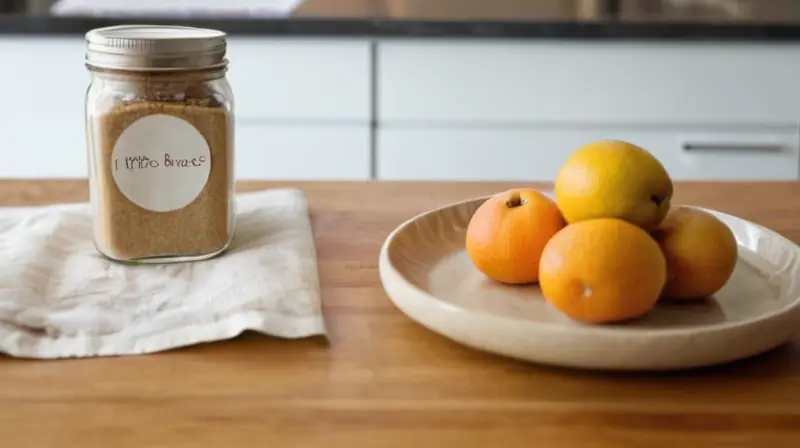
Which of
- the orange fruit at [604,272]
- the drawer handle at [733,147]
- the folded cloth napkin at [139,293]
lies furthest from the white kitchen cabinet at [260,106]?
the orange fruit at [604,272]

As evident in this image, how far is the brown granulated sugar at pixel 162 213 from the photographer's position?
31.8 inches

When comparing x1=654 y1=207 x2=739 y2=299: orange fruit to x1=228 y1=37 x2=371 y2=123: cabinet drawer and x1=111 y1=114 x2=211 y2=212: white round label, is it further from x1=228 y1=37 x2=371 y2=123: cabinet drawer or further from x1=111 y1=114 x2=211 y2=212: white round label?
x1=228 y1=37 x2=371 y2=123: cabinet drawer

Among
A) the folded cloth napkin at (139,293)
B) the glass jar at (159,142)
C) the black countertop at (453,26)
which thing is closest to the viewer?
the folded cloth napkin at (139,293)

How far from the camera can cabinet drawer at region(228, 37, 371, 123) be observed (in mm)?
1778

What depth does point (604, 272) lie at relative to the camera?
644 millimetres

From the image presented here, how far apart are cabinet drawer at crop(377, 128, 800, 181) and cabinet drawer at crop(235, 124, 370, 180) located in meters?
Answer: 0.04

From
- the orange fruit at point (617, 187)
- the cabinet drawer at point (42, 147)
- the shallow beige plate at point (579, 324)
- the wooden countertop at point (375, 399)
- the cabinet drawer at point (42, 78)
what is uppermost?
the orange fruit at point (617, 187)

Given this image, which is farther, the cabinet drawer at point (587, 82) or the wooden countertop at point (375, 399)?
the cabinet drawer at point (587, 82)

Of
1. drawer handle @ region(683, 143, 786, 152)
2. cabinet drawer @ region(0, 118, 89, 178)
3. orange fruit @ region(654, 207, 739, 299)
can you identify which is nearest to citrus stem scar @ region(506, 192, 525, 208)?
orange fruit @ region(654, 207, 739, 299)

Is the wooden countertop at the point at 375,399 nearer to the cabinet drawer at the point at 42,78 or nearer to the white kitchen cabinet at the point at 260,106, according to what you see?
the white kitchen cabinet at the point at 260,106

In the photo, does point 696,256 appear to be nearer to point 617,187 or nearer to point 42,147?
point 617,187

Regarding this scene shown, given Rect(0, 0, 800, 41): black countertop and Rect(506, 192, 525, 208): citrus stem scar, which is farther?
Rect(0, 0, 800, 41): black countertop

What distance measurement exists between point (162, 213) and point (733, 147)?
4.24ft

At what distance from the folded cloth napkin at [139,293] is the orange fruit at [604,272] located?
0.17 meters
